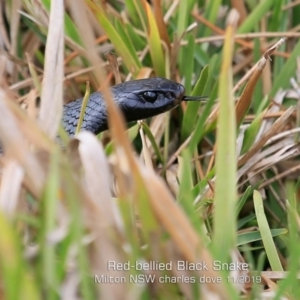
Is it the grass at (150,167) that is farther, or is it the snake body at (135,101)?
the snake body at (135,101)

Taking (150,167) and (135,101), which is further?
(135,101)

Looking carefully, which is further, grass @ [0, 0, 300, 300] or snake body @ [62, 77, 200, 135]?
snake body @ [62, 77, 200, 135]

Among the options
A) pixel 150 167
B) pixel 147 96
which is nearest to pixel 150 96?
pixel 147 96

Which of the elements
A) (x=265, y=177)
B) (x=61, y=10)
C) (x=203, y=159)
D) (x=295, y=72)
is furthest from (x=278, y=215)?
(x=61, y=10)

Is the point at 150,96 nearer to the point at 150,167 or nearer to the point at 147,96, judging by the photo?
the point at 147,96

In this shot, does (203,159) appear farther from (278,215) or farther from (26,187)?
(26,187)
